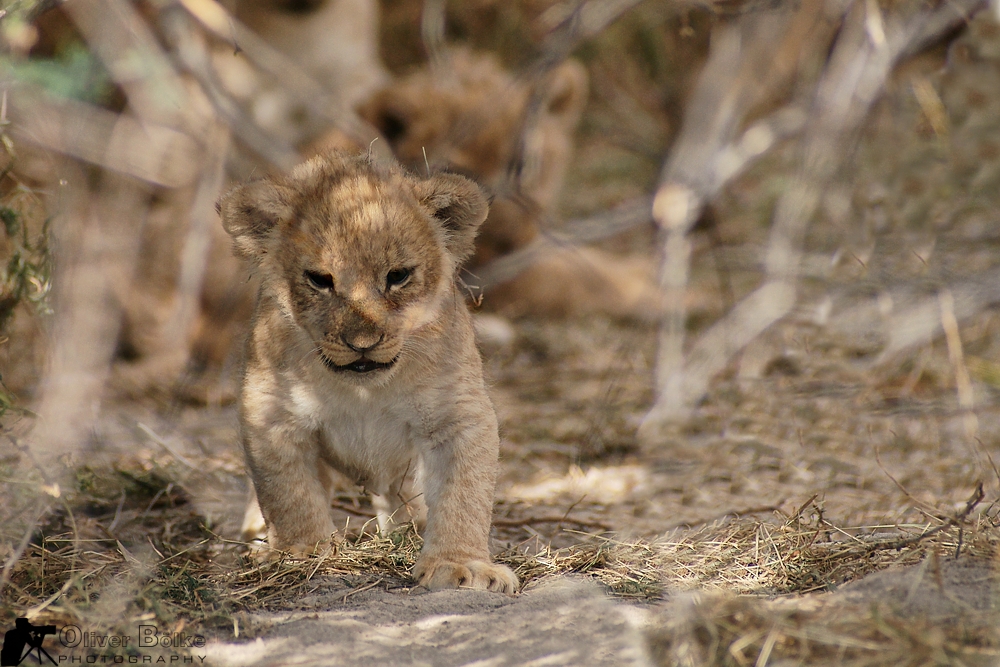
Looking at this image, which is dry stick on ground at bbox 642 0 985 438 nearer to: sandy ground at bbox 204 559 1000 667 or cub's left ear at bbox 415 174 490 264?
cub's left ear at bbox 415 174 490 264

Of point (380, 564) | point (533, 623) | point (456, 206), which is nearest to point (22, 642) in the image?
point (380, 564)

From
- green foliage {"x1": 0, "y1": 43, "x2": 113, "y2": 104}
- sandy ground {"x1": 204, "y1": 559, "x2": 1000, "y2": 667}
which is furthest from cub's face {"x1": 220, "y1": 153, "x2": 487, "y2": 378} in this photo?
green foliage {"x1": 0, "y1": 43, "x2": 113, "y2": 104}

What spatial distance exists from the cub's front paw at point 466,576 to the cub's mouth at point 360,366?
0.68m

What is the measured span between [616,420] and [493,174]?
2623 millimetres

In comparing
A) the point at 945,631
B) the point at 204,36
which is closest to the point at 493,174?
the point at 204,36

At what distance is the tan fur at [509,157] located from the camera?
7367 mm

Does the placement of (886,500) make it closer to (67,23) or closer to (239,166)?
(239,166)

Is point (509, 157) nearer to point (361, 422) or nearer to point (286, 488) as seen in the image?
A: point (361, 422)

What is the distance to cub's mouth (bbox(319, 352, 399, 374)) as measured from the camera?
10.7 feet

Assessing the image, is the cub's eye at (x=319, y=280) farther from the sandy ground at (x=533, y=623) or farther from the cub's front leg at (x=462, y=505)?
the sandy ground at (x=533, y=623)

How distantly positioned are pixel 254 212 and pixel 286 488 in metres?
1.01

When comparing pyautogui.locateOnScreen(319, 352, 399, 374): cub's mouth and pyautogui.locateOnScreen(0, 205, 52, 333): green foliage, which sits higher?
pyautogui.locateOnScreen(0, 205, 52, 333): green foliage

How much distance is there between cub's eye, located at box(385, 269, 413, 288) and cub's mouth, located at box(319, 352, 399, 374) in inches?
10.6

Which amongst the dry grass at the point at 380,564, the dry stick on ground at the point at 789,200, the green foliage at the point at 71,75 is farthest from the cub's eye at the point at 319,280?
the dry stick on ground at the point at 789,200
